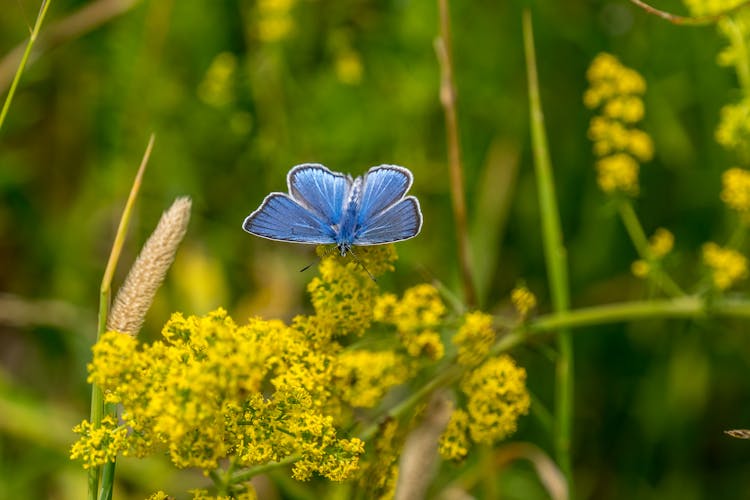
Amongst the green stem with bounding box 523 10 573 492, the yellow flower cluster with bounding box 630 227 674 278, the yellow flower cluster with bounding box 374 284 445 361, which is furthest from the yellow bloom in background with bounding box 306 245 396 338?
the yellow flower cluster with bounding box 630 227 674 278

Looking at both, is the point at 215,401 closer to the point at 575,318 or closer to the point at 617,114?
the point at 575,318

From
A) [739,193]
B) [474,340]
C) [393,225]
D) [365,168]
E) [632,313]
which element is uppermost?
[365,168]

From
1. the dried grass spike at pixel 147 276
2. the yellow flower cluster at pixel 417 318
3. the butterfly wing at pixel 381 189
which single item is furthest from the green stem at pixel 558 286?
the dried grass spike at pixel 147 276

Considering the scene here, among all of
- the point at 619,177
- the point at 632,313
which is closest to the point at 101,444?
the point at 632,313

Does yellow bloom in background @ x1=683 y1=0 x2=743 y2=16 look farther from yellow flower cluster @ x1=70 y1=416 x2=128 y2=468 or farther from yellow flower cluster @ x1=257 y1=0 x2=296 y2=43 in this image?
yellow flower cluster @ x1=70 y1=416 x2=128 y2=468

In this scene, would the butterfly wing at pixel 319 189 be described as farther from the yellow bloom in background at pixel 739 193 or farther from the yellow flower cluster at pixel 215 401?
the yellow bloom in background at pixel 739 193

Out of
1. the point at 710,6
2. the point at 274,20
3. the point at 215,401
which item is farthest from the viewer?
the point at 274,20
